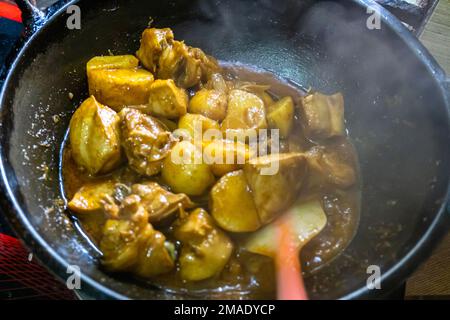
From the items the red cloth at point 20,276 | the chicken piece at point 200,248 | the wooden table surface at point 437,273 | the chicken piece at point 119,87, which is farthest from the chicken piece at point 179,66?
the wooden table surface at point 437,273

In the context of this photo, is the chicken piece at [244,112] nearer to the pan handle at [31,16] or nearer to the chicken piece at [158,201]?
the chicken piece at [158,201]

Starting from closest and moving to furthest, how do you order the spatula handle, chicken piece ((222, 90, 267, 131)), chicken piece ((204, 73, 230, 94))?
the spatula handle, chicken piece ((222, 90, 267, 131)), chicken piece ((204, 73, 230, 94))

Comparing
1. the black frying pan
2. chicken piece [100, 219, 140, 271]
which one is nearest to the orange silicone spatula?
the black frying pan

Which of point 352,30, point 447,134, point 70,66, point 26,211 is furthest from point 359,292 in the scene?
point 70,66

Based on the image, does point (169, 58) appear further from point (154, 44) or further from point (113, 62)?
point (113, 62)

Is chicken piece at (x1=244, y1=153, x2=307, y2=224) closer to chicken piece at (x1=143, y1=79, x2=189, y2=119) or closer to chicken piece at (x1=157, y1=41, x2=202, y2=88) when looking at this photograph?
chicken piece at (x1=143, y1=79, x2=189, y2=119)

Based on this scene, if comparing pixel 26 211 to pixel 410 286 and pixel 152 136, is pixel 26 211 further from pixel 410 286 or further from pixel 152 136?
pixel 410 286
